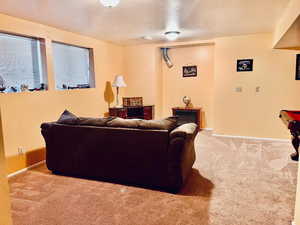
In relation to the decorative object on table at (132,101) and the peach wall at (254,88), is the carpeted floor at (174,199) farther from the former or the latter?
Result: the decorative object on table at (132,101)

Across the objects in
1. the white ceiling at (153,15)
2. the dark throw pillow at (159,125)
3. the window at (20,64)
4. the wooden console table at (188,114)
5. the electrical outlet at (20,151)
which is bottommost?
the electrical outlet at (20,151)

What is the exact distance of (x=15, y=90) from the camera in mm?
3467

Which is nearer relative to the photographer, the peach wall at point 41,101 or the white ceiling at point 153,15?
the white ceiling at point 153,15

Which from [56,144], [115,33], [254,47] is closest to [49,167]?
[56,144]

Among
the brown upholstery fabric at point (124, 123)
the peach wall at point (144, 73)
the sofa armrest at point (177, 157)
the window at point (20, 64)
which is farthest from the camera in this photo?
the peach wall at point (144, 73)

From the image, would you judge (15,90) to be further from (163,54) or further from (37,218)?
(163,54)

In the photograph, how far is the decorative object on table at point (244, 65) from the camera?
5.03 m

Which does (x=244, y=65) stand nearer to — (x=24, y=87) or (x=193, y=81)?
(x=193, y=81)

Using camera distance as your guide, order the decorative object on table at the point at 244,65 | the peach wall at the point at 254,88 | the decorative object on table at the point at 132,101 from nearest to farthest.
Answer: the peach wall at the point at 254,88
the decorative object on table at the point at 244,65
the decorative object on table at the point at 132,101

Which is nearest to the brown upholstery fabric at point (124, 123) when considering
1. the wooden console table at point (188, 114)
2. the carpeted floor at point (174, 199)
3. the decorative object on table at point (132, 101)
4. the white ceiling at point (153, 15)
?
the carpeted floor at point (174, 199)

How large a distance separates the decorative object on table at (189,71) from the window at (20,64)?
3617mm

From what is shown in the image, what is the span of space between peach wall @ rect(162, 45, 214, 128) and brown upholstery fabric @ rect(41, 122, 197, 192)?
125 inches

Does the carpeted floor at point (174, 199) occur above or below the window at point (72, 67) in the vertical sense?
below

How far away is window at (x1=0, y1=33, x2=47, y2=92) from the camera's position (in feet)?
11.0
